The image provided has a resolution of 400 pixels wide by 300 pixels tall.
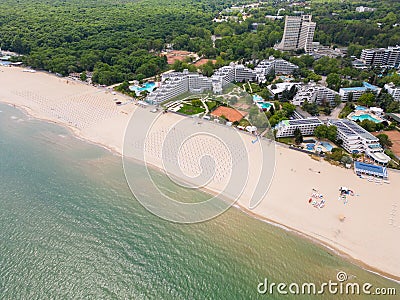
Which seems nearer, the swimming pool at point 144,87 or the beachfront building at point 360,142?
the beachfront building at point 360,142

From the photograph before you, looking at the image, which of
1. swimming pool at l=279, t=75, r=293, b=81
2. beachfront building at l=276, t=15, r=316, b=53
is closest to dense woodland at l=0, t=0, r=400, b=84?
beachfront building at l=276, t=15, r=316, b=53

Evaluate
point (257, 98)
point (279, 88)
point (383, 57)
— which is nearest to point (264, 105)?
point (257, 98)

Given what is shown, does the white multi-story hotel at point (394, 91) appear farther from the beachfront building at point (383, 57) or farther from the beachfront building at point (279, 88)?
the beachfront building at point (383, 57)

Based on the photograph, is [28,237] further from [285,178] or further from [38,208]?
[285,178]

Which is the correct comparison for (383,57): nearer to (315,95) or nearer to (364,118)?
(315,95)

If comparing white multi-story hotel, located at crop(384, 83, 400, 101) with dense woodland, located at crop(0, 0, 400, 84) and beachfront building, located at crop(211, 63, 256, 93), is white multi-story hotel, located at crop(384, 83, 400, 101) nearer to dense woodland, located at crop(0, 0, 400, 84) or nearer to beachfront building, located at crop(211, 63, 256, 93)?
dense woodland, located at crop(0, 0, 400, 84)

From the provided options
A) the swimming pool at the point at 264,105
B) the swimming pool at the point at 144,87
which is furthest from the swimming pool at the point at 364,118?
the swimming pool at the point at 144,87
